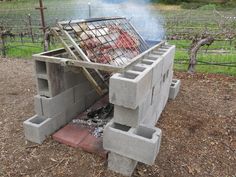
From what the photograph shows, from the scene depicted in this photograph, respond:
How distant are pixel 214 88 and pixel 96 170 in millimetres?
4165

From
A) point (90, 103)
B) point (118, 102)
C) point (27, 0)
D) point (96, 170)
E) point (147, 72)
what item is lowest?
point (96, 170)

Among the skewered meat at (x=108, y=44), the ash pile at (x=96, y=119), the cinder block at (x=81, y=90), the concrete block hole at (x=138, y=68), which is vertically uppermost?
the skewered meat at (x=108, y=44)

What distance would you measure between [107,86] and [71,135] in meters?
0.95

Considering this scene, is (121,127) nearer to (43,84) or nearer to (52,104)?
(52,104)

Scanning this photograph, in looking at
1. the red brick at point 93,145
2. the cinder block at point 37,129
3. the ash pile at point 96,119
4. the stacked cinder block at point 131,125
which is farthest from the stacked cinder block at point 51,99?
the stacked cinder block at point 131,125

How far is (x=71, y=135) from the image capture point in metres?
3.80

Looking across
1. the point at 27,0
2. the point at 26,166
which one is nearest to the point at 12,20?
the point at 27,0

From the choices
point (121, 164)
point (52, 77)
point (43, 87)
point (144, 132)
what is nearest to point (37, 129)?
point (43, 87)

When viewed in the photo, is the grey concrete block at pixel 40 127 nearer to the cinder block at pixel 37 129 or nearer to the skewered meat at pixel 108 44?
the cinder block at pixel 37 129

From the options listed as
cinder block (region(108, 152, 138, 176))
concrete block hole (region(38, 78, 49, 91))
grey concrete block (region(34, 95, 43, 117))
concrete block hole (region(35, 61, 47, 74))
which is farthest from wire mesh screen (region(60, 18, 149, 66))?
cinder block (region(108, 152, 138, 176))

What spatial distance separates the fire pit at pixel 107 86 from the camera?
2.91 meters

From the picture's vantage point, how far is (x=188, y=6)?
3158 centimetres

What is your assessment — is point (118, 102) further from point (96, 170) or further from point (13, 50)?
point (13, 50)

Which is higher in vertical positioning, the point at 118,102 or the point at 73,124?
the point at 118,102
